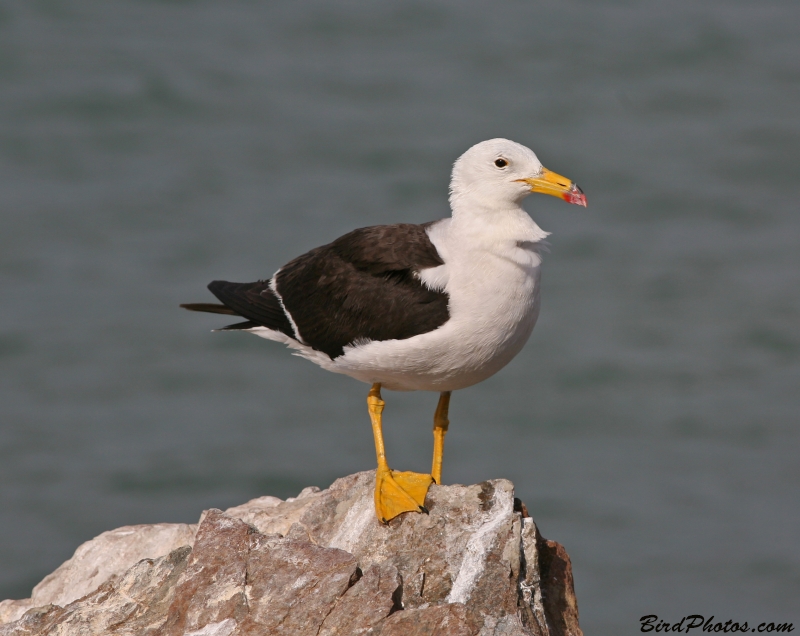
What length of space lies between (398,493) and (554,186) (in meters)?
2.44

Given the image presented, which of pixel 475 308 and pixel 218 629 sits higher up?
pixel 475 308

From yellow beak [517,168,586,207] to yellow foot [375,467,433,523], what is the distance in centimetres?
226

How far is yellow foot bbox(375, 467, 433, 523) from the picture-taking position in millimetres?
7660

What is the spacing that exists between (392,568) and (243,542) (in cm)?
98

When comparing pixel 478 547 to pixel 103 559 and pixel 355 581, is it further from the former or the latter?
pixel 103 559

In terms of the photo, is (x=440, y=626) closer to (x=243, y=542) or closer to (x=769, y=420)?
(x=243, y=542)

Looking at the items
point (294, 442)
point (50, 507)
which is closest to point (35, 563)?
point (50, 507)

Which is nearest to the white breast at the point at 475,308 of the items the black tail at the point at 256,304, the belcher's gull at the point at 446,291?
the belcher's gull at the point at 446,291

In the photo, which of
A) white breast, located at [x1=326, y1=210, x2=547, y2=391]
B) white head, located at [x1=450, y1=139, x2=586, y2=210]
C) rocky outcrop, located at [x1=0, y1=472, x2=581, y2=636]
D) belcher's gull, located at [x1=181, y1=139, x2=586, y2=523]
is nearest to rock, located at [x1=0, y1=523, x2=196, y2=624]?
rocky outcrop, located at [x1=0, y1=472, x2=581, y2=636]

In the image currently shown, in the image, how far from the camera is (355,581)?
22.7 feet

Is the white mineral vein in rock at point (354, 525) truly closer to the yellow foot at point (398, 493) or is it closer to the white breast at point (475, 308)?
the yellow foot at point (398, 493)

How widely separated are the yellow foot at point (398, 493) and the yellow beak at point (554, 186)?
2.26 meters

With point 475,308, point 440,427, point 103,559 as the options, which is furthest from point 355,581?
point 103,559

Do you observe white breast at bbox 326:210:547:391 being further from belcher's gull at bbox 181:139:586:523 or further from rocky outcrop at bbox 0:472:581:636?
Answer: rocky outcrop at bbox 0:472:581:636
